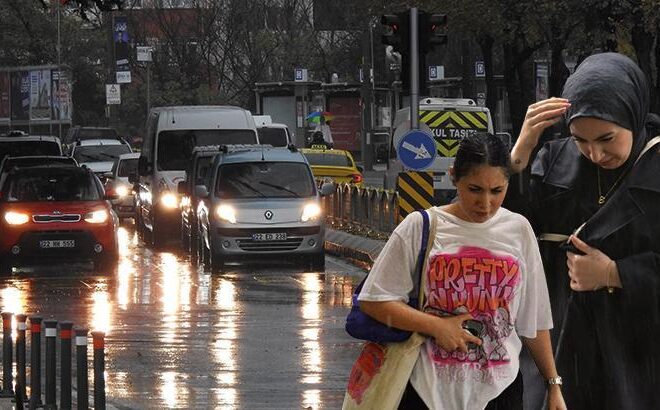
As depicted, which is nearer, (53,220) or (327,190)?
(53,220)

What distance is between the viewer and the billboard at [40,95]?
255ft

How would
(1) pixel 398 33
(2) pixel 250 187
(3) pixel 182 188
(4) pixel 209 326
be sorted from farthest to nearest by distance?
(3) pixel 182 188 < (2) pixel 250 187 < (1) pixel 398 33 < (4) pixel 209 326

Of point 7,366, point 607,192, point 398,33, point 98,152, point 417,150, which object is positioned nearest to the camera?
point 607,192

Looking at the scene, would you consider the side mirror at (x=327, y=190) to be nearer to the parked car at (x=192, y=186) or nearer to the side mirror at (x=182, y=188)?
the parked car at (x=192, y=186)

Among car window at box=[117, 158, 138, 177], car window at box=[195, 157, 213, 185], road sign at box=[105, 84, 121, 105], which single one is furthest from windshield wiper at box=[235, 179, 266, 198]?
road sign at box=[105, 84, 121, 105]

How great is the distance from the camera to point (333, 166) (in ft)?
131

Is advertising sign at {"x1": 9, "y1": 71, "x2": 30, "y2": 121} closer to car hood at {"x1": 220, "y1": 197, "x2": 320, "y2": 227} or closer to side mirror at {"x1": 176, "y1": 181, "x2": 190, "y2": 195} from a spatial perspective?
side mirror at {"x1": 176, "y1": 181, "x2": 190, "y2": 195}

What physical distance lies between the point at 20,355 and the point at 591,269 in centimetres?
692

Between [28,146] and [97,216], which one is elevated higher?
[28,146]

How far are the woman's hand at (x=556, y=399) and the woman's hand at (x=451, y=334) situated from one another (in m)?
0.28

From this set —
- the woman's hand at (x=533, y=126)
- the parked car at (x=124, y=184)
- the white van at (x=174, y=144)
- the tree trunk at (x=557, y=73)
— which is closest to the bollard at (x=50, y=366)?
the woman's hand at (x=533, y=126)

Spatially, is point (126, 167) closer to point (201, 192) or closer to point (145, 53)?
point (201, 192)

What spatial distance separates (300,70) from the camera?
2761 inches

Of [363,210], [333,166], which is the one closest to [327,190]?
[363,210]
